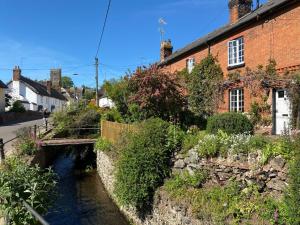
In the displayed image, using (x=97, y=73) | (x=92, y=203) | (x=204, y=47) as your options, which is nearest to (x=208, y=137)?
(x=92, y=203)

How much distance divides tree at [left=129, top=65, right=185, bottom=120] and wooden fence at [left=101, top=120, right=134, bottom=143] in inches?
56.8

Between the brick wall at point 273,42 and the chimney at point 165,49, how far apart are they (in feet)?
45.1

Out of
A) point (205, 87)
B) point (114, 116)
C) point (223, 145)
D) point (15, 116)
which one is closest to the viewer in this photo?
point (223, 145)

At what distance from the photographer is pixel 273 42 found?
57.3 feet

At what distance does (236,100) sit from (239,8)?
7.25 m

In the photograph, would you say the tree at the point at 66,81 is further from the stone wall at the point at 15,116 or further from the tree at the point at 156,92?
the tree at the point at 156,92

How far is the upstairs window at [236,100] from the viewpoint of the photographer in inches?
768

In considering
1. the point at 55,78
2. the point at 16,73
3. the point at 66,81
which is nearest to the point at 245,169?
the point at 16,73

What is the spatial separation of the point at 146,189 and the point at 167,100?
20.1 feet

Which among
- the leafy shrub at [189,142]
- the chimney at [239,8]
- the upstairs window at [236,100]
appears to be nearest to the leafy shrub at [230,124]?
the leafy shrub at [189,142]

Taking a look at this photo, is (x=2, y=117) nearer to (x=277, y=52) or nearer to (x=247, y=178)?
(x=277, y=52)

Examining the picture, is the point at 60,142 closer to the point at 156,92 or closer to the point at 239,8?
the point at 156,92

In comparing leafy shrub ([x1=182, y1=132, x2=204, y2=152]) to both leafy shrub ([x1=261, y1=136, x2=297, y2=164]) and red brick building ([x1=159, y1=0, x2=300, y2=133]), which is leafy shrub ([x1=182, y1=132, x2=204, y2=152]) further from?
red brick building ([x1=159, y1=0, x2=300, y2=133])

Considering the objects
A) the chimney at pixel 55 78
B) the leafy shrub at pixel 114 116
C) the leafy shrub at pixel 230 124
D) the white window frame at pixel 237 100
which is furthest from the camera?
the chimney at pixel 55 78
